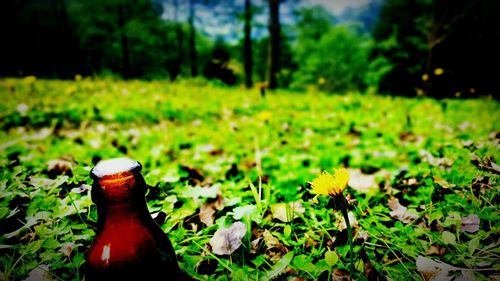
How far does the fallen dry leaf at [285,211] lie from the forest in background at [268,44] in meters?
6.01

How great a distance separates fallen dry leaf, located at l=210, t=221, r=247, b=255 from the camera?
38.6 inches

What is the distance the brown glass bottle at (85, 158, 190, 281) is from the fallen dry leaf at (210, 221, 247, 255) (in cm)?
20

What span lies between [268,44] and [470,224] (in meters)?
13.8

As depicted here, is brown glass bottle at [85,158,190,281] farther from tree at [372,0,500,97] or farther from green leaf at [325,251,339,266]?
tree at [372,0,500,97]

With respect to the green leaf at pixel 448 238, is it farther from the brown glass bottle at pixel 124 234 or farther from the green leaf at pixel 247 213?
the brown glass bottle at pixel 124 234

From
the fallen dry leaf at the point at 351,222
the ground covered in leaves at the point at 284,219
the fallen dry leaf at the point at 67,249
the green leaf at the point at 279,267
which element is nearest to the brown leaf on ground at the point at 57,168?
the ground covered in leaves at the point at 284,219

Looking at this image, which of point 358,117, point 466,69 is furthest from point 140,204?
point 466,69

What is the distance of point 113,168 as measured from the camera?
0.78 metres

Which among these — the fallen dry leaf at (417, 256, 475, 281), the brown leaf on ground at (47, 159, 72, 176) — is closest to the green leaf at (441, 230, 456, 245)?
the fallen dry leaf at (417, 256, 475, 281)

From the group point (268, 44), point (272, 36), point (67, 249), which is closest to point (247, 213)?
point (67, 249)

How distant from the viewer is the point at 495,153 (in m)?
1.31

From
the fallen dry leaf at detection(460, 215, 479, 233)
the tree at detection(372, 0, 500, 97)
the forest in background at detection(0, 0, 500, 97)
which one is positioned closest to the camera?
the fallen dry leaf at detection(460, 215, 479, 233)

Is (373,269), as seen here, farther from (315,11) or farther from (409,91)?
(315,11)

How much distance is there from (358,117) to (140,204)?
4.20 metres
